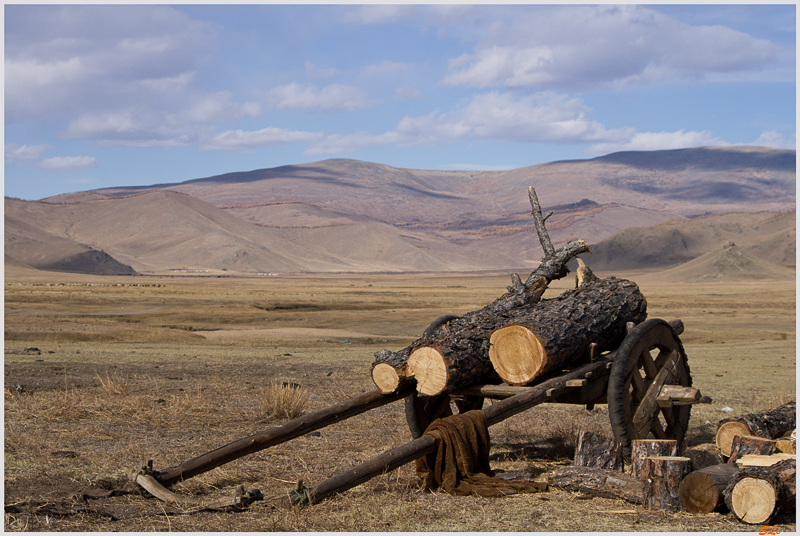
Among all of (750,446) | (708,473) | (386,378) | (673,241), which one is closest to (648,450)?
(708,473)

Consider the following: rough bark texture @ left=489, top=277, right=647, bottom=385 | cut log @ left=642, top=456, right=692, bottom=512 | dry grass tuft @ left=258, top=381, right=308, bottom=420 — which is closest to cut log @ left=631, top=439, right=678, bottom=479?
cut log @ left=642, top=456, right=692, bottom=512

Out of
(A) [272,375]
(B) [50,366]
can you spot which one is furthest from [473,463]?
(B) [50,366]

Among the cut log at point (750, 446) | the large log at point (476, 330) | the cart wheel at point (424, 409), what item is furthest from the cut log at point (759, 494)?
the cart wheel at point (424, 409)

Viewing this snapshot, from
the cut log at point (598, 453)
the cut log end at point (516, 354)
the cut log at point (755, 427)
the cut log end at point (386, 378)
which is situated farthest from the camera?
the cut log at point (755, 427)

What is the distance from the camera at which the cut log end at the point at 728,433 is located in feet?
23.3

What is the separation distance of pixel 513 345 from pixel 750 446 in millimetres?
2199

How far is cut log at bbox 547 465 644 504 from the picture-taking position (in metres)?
5.88

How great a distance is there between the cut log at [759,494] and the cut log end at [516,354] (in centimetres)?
187

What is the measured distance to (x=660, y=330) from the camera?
23.9ft

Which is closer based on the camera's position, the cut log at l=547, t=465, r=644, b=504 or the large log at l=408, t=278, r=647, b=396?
the cut log at l=547, t=465, r=644, b=504

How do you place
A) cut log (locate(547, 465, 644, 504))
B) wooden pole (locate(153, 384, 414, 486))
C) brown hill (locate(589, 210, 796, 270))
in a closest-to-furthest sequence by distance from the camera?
cut log (locate(547, 465, 644, 504))
wooden pole (locate(153, 384, 414, 486))
brown hill (locate(589, 210, 796, 270))

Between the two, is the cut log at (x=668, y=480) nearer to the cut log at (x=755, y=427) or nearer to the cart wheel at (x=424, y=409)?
the cut log at (x=755, y=427)

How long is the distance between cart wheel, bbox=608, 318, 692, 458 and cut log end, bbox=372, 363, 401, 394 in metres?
1.88

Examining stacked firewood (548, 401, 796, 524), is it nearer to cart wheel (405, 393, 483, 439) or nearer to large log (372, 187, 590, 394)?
large log (372, 187, 590, 394)
